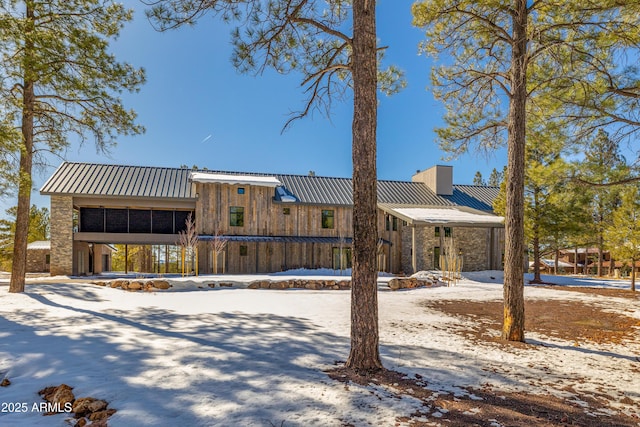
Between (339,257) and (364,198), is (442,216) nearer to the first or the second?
(339,257)

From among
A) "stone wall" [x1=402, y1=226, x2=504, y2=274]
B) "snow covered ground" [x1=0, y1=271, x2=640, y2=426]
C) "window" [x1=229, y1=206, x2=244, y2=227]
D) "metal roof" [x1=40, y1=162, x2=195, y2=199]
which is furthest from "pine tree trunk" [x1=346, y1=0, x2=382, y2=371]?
"metal roof" [x1=40, y1=162, x2=195, y2=199]

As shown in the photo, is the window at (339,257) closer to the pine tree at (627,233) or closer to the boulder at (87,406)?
the pine tree at (627,233)

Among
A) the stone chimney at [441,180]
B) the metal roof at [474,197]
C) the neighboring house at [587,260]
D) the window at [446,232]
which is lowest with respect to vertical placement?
the neighboring house at [587,260]

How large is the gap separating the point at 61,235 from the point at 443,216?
20.9m

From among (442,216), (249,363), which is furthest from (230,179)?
(249,363)

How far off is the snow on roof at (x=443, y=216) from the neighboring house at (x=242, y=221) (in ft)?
0.21

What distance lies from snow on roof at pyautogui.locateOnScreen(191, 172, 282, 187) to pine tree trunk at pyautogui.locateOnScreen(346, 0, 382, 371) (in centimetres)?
1668

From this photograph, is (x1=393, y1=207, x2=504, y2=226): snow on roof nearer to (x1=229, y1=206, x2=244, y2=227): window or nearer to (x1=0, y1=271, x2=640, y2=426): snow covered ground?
(x1=229, y1=206, x2=244, y2=227): window

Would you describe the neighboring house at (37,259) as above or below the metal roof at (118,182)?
below

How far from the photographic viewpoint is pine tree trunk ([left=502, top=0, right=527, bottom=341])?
636cm

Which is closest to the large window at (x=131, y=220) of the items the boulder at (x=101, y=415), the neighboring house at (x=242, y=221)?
the neighboring house at (x=242, y=221)

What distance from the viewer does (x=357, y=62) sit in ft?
15.8

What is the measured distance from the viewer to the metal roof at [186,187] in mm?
19656

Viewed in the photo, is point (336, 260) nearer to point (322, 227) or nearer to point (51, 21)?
point (322, 227)
